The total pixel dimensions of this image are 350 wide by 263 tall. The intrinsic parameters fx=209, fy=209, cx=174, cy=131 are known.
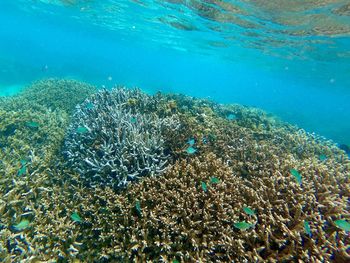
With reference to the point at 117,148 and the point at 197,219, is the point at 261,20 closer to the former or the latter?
the point at 117,148

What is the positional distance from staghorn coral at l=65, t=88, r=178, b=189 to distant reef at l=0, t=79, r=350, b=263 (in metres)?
0.03

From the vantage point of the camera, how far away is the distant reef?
12.1 feet

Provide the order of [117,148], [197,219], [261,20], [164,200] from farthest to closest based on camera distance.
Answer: [261,20], [117,148], [164,200], [197,219]

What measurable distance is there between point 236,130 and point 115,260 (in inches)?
224

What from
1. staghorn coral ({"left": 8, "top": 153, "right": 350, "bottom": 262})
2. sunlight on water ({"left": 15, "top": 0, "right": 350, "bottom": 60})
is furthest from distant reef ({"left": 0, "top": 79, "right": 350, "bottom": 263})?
sunlight on water ({"left": 15, "top": 0, "right": 350, "bottom": 60})

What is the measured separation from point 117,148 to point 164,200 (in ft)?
6.22

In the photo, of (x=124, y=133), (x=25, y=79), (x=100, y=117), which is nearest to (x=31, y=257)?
(x=124, y=133)

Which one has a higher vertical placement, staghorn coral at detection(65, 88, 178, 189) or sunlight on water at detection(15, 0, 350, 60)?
sunlight on water at detection(15, 0, 350, 60)

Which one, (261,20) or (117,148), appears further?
(261,20)

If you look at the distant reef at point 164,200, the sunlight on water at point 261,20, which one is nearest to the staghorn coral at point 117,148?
the distant reef at point 164,200

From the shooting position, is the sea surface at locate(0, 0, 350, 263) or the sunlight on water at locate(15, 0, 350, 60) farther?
the sunlight on water at locate(15, 0, 350, 60)

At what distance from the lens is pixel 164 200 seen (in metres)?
4.33

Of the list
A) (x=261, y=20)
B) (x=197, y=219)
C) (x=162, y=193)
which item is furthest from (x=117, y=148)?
(x=261, y=20)

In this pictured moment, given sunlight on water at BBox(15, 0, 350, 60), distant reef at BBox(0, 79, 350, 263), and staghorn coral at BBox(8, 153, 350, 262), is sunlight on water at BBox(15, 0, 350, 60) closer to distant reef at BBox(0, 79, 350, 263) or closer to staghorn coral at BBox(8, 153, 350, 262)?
distant reef at BBox(0, 79, 350, 263)
